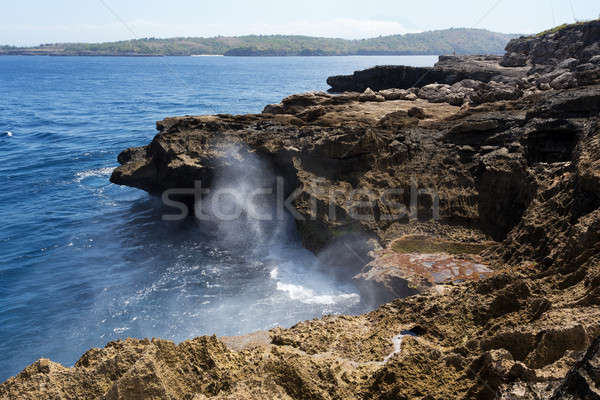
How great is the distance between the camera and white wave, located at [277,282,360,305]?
13.8 metres

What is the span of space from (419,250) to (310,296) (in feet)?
12.4

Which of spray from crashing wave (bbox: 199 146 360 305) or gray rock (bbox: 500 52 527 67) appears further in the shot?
gray rock (bbox: 500 52 527 67)

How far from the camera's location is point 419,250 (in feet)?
43.9

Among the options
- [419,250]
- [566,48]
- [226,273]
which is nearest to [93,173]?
[226,273]

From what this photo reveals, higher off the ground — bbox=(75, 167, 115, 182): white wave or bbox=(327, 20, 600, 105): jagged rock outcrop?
bbox=(327, 20, 600, 105): jagged rock outcrop

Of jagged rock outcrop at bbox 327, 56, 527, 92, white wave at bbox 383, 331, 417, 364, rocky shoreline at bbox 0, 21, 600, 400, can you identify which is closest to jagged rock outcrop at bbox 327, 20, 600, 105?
jagged rock outcrop at bbox 327, 56, 527, 92

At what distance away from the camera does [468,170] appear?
15.7 metres

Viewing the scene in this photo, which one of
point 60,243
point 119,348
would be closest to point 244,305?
point 119,348

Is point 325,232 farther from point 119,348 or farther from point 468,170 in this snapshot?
point 119,348

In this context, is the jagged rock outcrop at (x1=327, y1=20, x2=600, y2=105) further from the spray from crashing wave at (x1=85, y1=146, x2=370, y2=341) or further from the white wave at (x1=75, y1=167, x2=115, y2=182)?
the white wave at (x1=75, y1=167, x2=115, y2=182)

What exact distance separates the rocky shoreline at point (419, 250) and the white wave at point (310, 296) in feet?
3.16

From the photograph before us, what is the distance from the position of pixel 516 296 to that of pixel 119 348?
651 cm

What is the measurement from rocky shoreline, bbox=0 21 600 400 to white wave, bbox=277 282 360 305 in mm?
963

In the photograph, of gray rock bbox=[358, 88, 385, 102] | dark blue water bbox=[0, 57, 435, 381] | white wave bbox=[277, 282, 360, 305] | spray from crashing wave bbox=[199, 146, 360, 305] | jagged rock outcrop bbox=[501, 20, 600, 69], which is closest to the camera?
dark blue water bbox=[0, 57, 435, 381]
